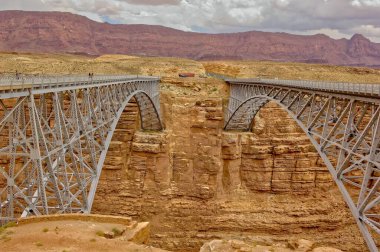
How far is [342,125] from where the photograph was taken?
22875 mm

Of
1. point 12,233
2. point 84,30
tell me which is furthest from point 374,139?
point 84,30

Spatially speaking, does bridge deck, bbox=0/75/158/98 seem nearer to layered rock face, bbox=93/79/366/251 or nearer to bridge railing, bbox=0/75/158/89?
bridge railing, bbox=0/75/158/89

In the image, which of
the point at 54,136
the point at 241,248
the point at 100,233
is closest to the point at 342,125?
the point at 241,248

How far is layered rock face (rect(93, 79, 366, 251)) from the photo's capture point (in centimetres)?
4678

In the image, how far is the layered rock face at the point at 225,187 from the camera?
46.8 m

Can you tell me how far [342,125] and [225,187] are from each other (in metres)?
27.6

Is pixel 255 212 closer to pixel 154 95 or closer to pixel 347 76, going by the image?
pixel 154 95

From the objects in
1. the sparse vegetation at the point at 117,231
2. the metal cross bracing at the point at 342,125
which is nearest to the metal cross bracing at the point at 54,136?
the sparse vegetation at the point at 117,231

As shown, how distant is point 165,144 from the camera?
1932 inches

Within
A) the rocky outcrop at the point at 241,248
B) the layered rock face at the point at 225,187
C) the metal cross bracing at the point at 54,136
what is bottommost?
the layered rock face at the point at 225,187

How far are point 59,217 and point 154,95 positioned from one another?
31.4 m

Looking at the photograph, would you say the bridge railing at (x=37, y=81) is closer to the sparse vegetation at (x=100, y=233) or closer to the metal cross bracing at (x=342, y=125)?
the sparse vegetation at (x=100, y=233)

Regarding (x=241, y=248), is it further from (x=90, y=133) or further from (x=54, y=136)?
(x=90, y=133)

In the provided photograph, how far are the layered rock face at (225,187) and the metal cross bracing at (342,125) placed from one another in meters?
4.04
